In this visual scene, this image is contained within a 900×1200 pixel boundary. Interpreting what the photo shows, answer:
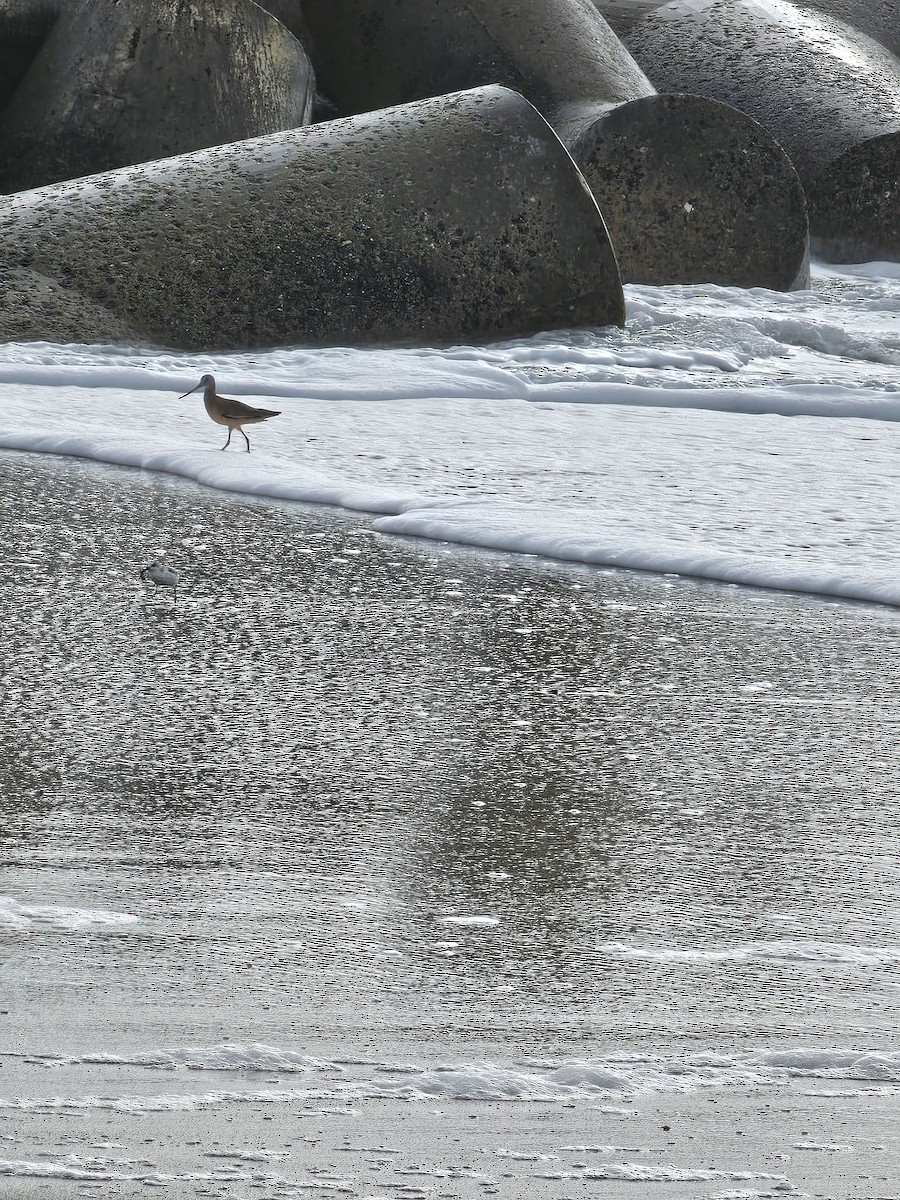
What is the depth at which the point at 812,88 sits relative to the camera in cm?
1386

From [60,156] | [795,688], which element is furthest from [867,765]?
[60,156]

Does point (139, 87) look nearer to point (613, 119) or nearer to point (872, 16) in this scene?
point (613, 119)

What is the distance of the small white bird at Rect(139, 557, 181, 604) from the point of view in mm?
3629

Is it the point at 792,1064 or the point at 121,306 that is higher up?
the point at 792,1064

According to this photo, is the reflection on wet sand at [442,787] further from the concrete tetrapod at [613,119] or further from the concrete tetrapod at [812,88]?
the concrete tetrapod at [812,88]

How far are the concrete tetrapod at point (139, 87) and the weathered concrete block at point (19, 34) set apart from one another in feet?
0.66

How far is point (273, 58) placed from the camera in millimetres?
10500

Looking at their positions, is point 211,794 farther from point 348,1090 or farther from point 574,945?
point 348,1090

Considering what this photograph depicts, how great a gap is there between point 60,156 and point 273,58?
4.95 feet

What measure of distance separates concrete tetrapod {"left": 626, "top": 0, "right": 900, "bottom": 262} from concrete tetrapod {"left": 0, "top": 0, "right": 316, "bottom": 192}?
4.97 metres

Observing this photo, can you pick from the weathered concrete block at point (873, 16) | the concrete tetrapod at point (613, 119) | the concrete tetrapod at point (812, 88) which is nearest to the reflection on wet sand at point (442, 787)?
the concrete tetrapod at point (613, 119)

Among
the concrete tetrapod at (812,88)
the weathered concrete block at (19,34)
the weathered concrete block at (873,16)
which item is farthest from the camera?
the weathered concrete block at (873,16)

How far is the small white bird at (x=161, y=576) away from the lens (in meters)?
3.63

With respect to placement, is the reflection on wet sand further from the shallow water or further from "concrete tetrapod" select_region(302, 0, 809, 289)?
"concrete tetrapod" select_region(302, 0, 809, 289)
